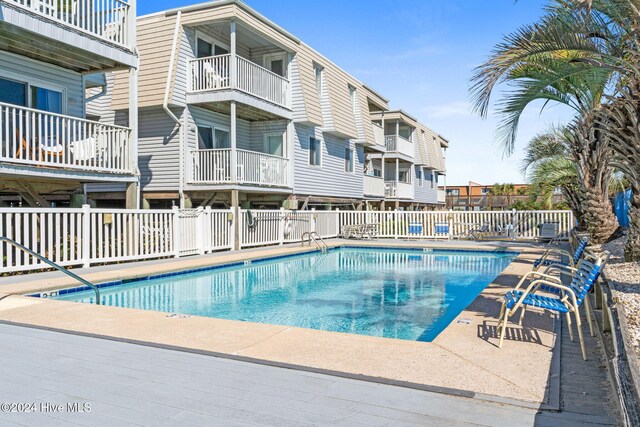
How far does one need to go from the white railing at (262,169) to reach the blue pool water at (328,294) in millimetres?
3583

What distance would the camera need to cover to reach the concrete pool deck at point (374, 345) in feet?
12.5

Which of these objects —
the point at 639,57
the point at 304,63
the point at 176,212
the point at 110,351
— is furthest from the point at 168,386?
the point at 304,63

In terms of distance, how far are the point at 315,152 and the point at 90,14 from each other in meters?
11.8

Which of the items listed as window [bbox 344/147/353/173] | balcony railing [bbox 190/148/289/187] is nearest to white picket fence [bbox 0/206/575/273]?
balcony railing [bbox 190/148/289/187]

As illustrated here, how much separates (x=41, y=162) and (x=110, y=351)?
7.85 meters

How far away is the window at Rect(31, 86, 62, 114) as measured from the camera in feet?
42.4

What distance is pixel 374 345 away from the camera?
487 centimetres

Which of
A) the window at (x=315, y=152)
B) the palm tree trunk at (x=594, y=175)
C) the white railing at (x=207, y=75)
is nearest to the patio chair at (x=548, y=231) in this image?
the palm tree trunk at (x=594, y=175)

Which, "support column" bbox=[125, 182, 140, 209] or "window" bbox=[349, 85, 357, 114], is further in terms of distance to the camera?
"window" bbox=[349, 85, 357, 114]

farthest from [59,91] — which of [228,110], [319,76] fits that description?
[319,76]

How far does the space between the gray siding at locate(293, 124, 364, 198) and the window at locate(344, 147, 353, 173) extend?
269 millimetres

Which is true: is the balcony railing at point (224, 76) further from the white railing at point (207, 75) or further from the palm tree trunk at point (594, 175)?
the palm tree trunk at point (594, 175)

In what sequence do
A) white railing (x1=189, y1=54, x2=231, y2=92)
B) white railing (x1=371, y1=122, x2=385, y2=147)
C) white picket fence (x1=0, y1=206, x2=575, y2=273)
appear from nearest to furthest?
white picket fence (x1=0, y1=206, x2=575, y2=273), white railing (x1=189, y1=54, x2=231, y2=92), white railing (x1=371, y1=122, x2=385, y2=147)

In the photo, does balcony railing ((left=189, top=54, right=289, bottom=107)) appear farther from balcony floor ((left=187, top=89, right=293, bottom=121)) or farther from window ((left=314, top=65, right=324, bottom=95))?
window ((left=314, top=65, right=324, bottom=95))
